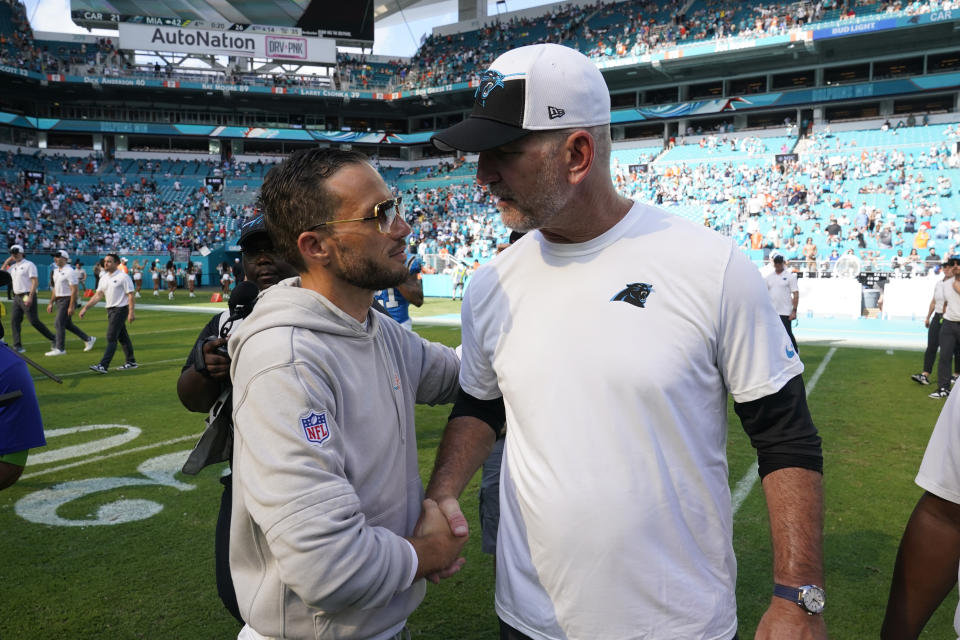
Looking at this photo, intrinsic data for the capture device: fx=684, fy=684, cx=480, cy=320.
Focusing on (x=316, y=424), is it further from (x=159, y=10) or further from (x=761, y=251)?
(x=159, y=10)

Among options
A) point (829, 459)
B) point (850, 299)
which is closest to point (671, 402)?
point (829, 459)

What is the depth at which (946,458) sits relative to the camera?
1818mm

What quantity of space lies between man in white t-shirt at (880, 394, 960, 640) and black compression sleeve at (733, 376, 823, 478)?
43 cm

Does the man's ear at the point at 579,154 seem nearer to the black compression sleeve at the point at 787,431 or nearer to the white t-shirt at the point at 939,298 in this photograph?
the black compression sleeve at the point at 787,431

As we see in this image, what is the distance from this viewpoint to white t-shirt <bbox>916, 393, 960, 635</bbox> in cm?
178

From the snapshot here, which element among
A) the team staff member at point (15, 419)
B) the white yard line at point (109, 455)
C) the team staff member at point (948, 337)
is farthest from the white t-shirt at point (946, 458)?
the team staff member at point (948, 337)

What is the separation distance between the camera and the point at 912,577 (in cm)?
189

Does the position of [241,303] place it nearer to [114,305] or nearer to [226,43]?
[114,305]

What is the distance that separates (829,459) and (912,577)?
5.25 meters

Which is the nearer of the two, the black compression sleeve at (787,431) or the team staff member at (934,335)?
the black compression sleeve at (787,431)

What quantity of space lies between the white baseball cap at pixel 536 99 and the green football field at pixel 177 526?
1000mm

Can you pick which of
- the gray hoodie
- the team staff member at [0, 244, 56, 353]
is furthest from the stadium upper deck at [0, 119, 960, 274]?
the gray hoodie

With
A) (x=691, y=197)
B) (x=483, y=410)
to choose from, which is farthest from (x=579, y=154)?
(x=691, y=197)

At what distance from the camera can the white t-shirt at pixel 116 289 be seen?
451 inches
